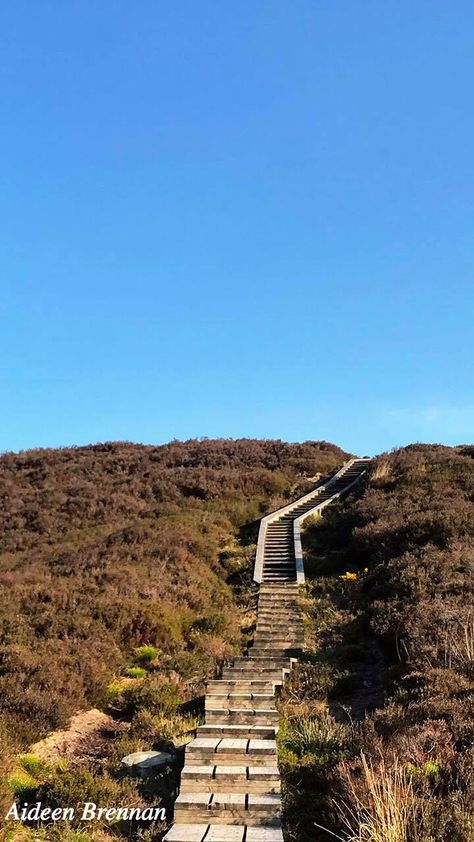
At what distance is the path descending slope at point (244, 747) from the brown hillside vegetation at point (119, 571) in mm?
859

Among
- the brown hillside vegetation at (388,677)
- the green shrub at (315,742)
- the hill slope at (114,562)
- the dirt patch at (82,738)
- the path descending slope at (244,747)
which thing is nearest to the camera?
the brown hillside vegetation at (388,677)

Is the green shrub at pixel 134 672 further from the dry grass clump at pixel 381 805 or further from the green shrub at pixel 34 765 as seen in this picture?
the dry grass clump at pixel 381 805

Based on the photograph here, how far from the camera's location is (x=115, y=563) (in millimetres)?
16391

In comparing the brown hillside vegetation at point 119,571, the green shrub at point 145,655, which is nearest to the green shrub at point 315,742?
the brown hillside vegetation at point 119,571

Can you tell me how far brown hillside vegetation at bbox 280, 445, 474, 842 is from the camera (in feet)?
19.0

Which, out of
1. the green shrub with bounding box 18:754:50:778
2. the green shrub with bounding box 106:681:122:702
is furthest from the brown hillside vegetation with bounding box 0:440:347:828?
the green shrub with bounding box 18:754:50:778

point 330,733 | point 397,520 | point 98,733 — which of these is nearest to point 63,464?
point 397,520

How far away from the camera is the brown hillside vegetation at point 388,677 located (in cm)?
580

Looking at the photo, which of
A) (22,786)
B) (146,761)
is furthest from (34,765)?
(146,761)

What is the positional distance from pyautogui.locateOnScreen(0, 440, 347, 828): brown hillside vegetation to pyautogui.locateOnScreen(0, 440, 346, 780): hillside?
0.04 m

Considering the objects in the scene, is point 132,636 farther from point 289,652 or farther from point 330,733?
point 330,733

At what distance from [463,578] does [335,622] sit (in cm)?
329

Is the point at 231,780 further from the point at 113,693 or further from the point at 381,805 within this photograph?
Result: the point at 113,693

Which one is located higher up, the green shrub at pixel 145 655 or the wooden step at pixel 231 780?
the green shrub at pixel 145 655
